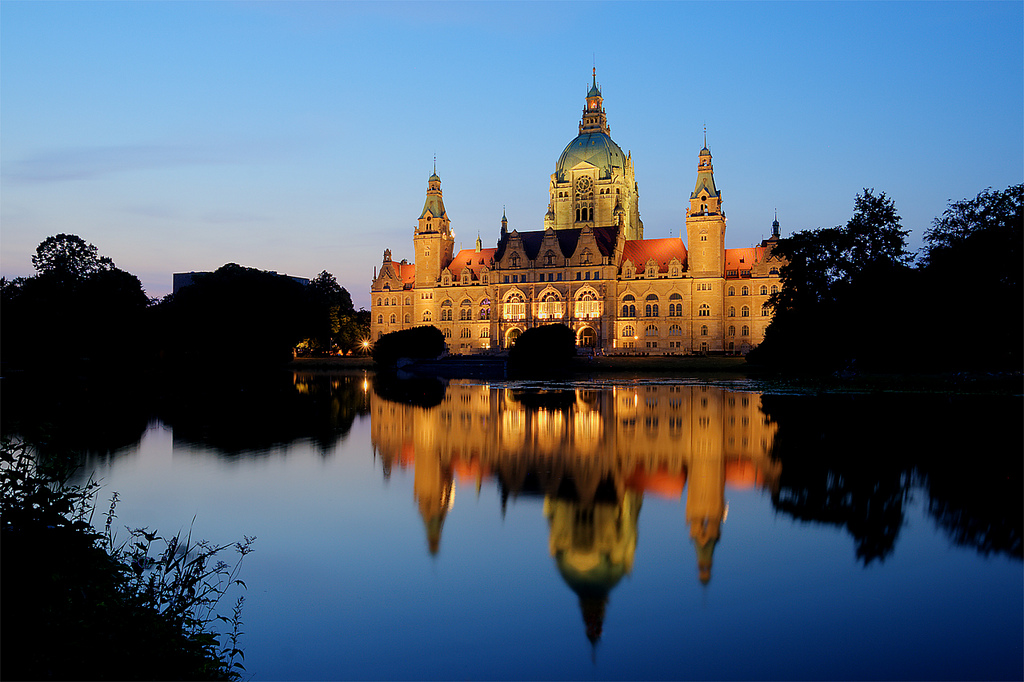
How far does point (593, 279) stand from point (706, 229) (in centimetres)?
1586

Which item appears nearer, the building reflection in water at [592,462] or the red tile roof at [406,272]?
the building reflection in water at [592,462]

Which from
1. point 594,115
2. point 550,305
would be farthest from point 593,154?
point 550,305

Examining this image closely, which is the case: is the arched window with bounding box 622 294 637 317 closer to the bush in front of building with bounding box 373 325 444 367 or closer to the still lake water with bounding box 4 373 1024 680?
the bush in front of building with bounding box 373 325 444 367

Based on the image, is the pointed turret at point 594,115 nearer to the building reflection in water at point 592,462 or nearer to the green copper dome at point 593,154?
the green copper dome at point 593,154

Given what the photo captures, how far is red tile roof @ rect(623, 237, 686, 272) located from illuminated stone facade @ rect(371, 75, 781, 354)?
16 centimetres

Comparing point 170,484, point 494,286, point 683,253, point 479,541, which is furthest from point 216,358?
point 479,541

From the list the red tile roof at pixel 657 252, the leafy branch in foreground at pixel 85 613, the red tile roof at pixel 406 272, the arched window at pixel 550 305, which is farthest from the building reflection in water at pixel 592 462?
the red tile roof at pixel 406 272

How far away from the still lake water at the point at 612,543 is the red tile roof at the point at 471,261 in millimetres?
92206

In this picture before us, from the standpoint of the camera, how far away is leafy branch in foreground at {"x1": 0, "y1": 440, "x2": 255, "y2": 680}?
6.59 meters

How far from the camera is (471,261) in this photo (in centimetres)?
11775

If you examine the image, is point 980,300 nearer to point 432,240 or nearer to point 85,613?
point 85,613

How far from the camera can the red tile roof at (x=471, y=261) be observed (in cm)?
11606

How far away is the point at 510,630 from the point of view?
847 cm

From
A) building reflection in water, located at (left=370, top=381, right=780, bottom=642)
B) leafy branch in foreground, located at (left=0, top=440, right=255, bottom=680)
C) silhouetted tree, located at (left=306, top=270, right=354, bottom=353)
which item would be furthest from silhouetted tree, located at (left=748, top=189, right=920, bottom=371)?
silhouetted tree, located at (left=306, top=270, right=354, bottom=353)
